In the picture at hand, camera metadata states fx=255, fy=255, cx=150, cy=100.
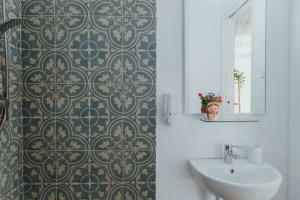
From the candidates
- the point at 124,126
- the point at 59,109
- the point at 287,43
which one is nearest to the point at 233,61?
the point at 287,43

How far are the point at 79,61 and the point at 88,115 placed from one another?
14.1 inches

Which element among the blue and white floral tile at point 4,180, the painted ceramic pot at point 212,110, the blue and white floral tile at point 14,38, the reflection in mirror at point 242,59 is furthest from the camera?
the reflection in mirror at point 242,59

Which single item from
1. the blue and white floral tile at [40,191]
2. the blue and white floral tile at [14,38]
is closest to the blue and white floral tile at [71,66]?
the blue and white floral tile at [14,38]

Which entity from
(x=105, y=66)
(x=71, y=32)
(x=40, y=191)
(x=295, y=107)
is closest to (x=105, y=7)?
(x=71, y=32)

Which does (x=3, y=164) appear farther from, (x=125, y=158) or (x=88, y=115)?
(x=125, y=158)

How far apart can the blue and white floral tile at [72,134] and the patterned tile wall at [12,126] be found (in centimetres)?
25

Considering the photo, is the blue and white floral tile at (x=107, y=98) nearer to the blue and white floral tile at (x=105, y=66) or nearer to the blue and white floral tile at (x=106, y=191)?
the blue and white floral tile at (x=105, y=66)

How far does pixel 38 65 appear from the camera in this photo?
65.5 inches

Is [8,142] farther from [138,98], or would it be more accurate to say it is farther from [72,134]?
[138,98]

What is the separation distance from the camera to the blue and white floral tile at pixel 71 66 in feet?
5.47

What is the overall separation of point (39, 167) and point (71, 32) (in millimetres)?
911

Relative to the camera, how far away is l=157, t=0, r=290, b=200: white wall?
1.70 metres

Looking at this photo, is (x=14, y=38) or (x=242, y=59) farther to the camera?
(x=242, y=59)

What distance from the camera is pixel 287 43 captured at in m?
1.74
